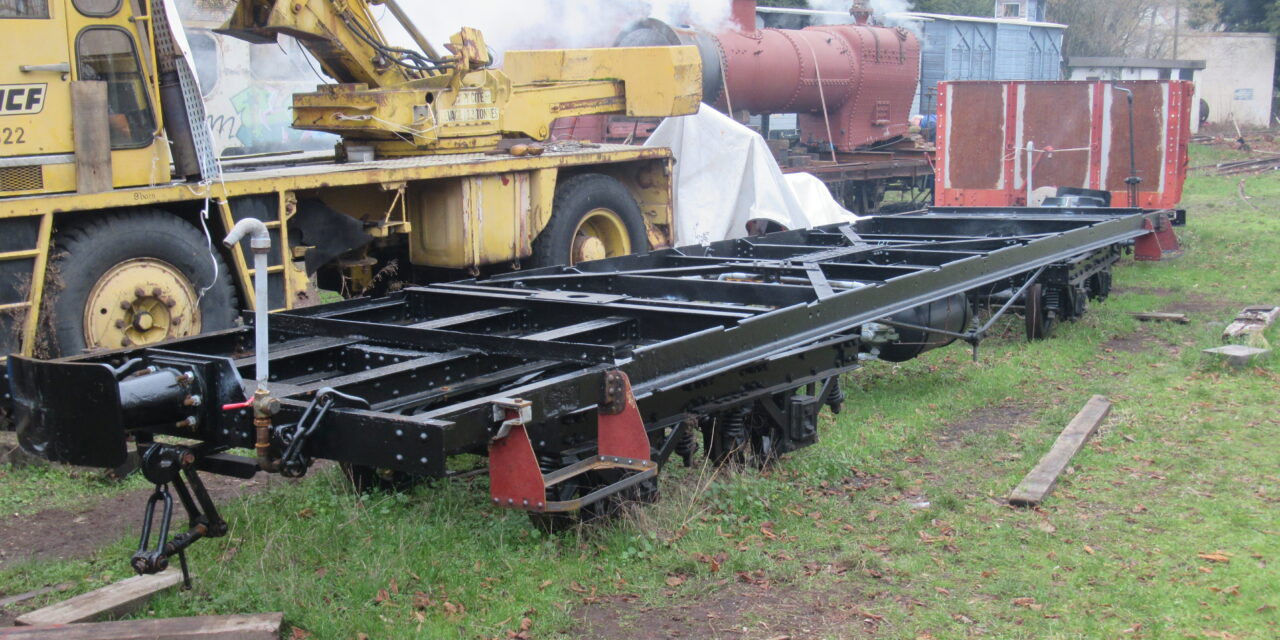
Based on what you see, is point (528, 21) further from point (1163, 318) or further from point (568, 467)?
point (568, 467)

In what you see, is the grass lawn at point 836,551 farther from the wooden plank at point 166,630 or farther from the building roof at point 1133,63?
the building roof at point 1133,63

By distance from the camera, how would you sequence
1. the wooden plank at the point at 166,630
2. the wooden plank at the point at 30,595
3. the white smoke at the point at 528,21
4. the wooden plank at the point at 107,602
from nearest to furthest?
the wooden plank at the point at 166,630
the wooden plank at the point at 107,602
the wooden plank at the point at 30,595
the white smoke at the point at 528,21

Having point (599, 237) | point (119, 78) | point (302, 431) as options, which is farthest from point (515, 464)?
point (599, 237)

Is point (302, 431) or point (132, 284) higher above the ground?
point (132, 284)

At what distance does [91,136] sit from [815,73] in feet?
41.0

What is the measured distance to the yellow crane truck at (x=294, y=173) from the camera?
6961 mm

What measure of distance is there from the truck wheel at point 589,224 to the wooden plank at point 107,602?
5.90 m

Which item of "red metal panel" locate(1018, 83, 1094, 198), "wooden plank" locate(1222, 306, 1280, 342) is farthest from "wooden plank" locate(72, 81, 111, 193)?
"red metal panel" locate(1018, 83, 1094, 198)

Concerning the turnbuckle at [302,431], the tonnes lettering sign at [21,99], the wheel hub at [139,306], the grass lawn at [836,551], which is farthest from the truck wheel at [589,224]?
the turnbuckle at [302,431]

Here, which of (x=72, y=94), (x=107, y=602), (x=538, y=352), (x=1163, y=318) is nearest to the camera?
(x=107, y=602)

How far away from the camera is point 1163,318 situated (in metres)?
10.3

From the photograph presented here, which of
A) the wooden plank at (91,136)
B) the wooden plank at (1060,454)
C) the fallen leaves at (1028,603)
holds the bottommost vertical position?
the fallen leaves at (1028,603)

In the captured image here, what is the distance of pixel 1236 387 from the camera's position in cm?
790

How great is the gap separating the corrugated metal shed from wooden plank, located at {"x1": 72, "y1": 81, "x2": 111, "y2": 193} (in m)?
21.4
